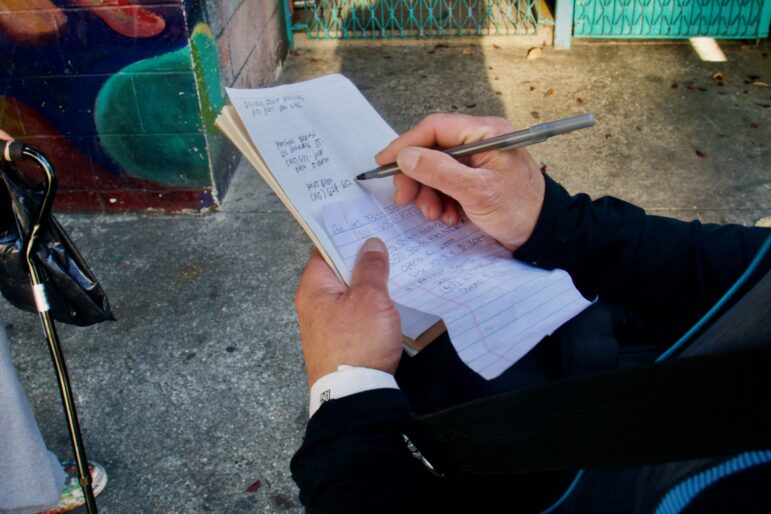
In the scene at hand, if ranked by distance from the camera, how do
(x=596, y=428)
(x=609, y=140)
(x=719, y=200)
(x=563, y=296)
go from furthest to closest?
(x=609, y=140), (x=719, y=200), (x=563, y=296), (x=596, y=428)

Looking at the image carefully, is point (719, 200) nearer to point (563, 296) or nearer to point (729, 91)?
point (729, 91)

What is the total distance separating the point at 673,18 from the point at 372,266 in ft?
13.8

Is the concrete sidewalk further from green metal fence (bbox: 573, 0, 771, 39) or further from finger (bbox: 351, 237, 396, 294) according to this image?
finger (bbox: 351, 237, 396, 294)

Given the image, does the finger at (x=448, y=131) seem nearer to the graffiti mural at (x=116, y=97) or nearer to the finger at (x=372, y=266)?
the finger at (x=372, y=266)

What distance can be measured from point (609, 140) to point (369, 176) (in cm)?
282

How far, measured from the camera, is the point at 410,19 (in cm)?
507

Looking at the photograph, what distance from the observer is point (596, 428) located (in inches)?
26.4

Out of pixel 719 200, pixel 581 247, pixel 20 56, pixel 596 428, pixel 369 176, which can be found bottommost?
pixel 719 200

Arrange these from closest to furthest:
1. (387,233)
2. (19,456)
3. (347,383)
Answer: (347,383) → (387,233) → (19,456)

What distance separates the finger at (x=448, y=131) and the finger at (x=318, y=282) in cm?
25

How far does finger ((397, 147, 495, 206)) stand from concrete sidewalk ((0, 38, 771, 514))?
132cm

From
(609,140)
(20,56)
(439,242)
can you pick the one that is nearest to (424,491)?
(439,242)

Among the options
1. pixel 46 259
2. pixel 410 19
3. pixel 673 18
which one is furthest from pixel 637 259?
pixel 410 19

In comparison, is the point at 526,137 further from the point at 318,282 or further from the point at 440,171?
the point at 318,282
